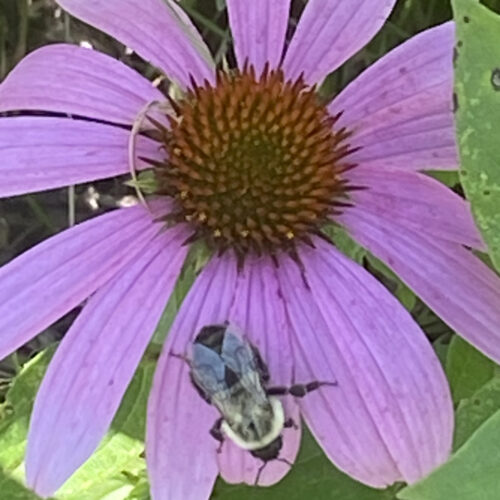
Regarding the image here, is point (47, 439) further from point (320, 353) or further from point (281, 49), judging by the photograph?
point (281, 49)

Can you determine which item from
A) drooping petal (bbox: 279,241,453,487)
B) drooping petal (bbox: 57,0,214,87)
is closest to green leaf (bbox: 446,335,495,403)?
drooping petal (bbox: 279,241,453,487)

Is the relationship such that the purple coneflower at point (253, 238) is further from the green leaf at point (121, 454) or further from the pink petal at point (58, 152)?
the green leaf at point (121, 454)

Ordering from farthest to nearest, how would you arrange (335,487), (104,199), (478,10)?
(104,199) → (335,487) → (478,10)

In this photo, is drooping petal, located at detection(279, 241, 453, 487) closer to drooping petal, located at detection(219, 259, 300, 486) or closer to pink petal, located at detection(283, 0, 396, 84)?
drooping petal, located at detection(219, 259, 300, 486)

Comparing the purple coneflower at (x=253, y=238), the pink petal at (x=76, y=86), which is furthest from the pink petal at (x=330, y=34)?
the pink petal at (x=76, y=86)

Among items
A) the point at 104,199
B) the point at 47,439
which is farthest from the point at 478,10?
the point at 104,199

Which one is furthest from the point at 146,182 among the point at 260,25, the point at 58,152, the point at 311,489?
the point at 311,489
